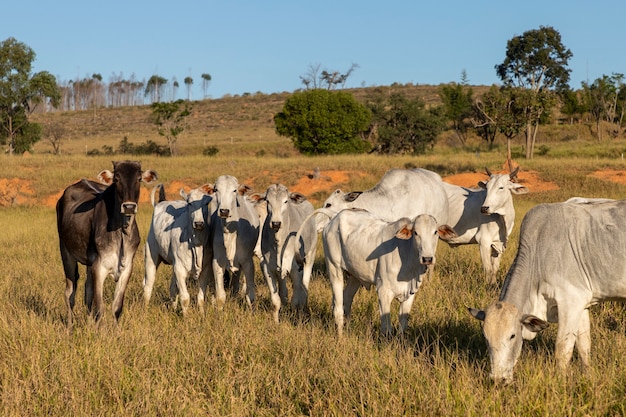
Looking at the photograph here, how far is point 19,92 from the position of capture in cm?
4462

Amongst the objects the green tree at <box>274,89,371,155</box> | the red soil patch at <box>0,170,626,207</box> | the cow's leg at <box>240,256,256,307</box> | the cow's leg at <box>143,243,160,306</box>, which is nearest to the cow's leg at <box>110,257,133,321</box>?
the cow's leg at <box>143,243,160,306</box>

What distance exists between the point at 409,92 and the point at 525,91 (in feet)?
202

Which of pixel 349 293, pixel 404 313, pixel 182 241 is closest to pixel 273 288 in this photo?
pixel 349 293

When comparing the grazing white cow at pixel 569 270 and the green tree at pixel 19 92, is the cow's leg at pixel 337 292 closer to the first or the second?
the grazing white cow at pixel 569 270

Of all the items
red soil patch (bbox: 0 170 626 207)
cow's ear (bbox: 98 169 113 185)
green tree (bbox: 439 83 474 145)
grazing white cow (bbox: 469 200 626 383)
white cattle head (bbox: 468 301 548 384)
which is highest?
green tree (bbox: 439 83 474 145)

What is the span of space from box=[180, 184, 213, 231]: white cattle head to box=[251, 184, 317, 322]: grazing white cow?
70cm

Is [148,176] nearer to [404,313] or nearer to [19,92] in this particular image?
[404,313]

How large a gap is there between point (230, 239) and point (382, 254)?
7.51 ft

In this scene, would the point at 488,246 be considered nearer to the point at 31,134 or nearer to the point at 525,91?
the point at 525,91

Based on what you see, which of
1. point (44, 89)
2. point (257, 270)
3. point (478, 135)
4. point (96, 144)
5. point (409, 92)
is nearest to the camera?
point (257, 270)

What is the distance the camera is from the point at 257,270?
12.6 metres

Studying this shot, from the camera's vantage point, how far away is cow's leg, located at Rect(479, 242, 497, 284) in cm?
1111

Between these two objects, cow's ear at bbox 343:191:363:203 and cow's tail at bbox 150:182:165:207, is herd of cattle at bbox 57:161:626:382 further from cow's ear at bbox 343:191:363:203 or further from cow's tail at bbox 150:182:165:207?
cow's tail at bbox 150:182:165:207

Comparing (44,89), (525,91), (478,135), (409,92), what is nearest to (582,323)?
(525,91)
